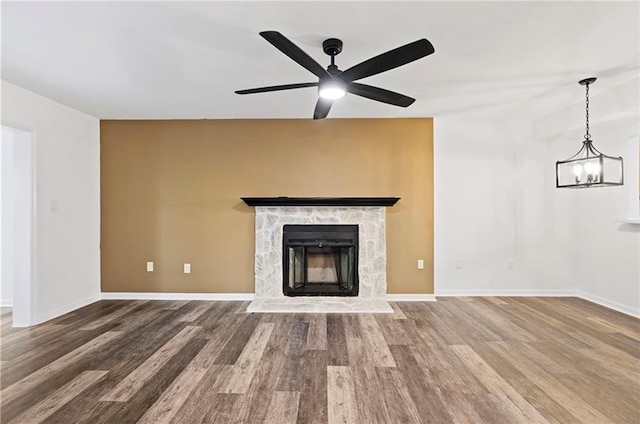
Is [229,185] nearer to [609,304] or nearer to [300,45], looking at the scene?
[300,45]

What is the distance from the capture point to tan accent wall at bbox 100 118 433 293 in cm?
439

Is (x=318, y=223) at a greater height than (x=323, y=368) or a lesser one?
greater

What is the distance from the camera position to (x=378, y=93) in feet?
8.04

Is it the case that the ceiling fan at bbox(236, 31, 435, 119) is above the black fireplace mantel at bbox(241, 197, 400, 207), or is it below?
above

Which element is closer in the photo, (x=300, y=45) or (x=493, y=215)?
(x=300, y=45)

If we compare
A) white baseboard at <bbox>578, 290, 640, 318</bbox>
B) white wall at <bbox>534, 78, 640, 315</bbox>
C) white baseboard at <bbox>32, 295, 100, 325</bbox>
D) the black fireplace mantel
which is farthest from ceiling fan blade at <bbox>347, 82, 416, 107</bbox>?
white baseboard at <bbox>32, 295, 100, 325</bbox>

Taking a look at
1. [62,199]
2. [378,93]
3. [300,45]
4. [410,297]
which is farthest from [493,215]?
[62,199]

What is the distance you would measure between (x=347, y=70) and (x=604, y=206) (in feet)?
13.4

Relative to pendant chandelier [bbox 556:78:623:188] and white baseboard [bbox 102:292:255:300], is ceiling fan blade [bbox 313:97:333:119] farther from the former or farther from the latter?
white baseboard [bbox 102:292:255:300]

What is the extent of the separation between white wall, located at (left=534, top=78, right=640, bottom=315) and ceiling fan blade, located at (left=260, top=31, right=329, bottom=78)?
3313mm

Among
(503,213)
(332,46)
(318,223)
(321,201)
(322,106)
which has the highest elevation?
(332,46)

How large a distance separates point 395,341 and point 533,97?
305cm

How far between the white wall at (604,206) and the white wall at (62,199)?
6126mm

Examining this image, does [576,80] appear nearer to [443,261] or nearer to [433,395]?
[443,261]
